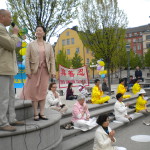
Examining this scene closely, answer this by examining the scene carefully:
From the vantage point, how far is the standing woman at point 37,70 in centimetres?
420

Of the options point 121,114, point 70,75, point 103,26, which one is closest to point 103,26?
point 103,26

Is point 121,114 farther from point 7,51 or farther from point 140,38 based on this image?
point 140,38

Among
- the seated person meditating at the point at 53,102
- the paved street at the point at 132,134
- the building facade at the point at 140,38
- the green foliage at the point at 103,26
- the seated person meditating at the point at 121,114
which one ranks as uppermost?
the building facade at the point at 140,38

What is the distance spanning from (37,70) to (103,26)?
406 inches

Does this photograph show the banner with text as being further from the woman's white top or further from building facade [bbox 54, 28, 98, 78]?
building facade [bbox 54, 28, 98, 78]

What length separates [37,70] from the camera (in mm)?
4250

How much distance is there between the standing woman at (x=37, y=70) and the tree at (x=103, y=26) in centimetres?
979

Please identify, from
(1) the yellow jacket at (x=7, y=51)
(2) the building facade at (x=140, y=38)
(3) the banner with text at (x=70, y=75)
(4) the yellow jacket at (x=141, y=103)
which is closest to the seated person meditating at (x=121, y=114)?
(4) the yellow jacket at (x=141, y=103)

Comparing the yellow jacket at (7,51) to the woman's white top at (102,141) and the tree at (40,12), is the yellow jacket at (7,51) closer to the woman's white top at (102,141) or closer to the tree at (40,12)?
the woman's white top at (102,141)

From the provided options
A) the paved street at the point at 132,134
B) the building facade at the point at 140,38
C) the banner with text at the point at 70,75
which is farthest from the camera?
the building facade at the point at 140,38

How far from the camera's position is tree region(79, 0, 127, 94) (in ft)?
44.8

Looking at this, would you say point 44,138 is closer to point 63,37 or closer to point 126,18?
point 126,18

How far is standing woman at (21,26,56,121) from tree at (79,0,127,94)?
979cm

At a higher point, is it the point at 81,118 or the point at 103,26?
Answer: the point at 103,26
